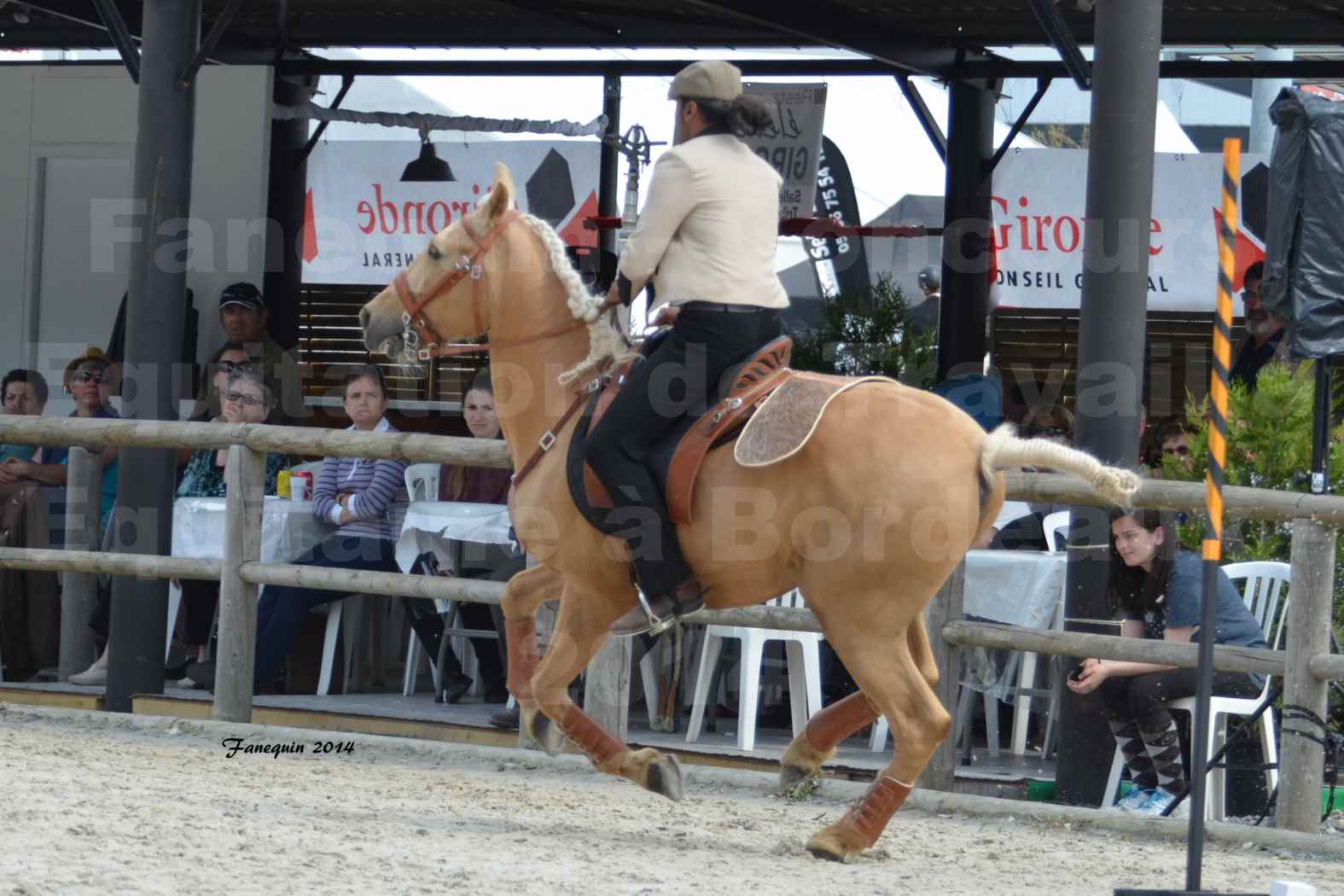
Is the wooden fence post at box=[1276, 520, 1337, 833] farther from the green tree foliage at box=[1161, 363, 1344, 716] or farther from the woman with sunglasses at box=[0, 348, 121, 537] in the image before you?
the woman with sunglasses at box=[0, 348, 121, 537]

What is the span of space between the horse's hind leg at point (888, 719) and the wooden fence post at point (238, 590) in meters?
2.89

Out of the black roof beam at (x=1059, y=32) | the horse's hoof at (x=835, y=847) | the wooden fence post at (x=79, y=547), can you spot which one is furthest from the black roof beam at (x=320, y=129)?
the horse's hoof at (x=835, y=847)

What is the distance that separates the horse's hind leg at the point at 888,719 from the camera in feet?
15.5

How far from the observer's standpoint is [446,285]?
204 inches

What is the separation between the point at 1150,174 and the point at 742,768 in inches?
98.5

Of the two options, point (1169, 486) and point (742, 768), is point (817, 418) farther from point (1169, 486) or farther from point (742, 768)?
point (742, 768)

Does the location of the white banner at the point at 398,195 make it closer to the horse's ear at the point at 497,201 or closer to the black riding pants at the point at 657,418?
the horse's ear at the point at 497,201

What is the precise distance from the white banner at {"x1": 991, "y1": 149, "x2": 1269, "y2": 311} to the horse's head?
7105 millimetres

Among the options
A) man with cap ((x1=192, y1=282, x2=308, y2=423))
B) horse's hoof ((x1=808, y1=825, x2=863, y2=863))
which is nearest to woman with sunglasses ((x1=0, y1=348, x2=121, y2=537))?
man with cap ((x1=192, y1=282, x2=308, y2=423))

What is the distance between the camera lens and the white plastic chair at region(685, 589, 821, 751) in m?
6.66

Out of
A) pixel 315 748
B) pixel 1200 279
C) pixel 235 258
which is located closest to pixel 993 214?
pixel 1200 279

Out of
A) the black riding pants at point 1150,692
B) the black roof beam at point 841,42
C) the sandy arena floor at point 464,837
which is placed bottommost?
the sandy arena floor at point 464,837

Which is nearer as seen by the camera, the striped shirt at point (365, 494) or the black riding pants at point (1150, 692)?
the black riding pants at point (1150, 692)

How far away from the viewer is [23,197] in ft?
41.1
